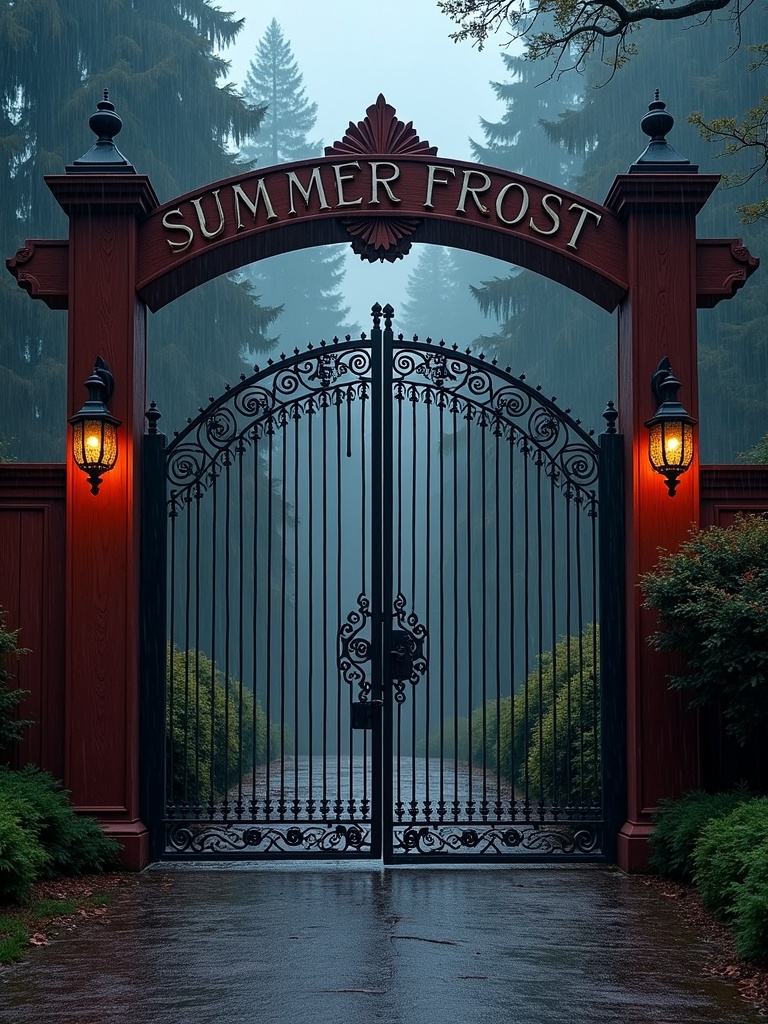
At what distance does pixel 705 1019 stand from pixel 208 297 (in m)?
22.1

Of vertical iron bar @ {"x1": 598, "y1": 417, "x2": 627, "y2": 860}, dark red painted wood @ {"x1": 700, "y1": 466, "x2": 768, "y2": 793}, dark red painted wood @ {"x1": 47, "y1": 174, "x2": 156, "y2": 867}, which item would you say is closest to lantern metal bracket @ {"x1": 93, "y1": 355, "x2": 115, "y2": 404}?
dark red painted wood @ {"x1": 47, "y1": 174, "x2": 156, "y2": 867}

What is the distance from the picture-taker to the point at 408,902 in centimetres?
758

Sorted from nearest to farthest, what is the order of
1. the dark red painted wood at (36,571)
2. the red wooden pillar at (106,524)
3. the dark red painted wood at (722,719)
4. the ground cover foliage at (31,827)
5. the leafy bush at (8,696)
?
1. the ground cover foliage at (31,827)
2. the leafy bush at (8,696)
3. the red wooden pillar at (106,524)
4. the dark red painted wood at (722,719)
5. the dark red painted wood at (36,571)

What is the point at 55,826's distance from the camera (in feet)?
26.8

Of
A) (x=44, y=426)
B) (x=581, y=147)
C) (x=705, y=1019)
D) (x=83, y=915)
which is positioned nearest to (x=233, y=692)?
(x=44, y=426)

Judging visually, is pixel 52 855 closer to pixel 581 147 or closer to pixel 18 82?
pixel 18 82

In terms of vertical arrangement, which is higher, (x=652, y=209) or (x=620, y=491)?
(x=652, y=209)

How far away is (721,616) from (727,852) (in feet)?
5.08

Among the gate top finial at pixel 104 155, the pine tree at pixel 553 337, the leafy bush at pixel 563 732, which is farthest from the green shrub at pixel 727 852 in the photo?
the pine tree at pixel 553 337

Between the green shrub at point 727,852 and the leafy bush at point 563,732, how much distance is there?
5.70 feet

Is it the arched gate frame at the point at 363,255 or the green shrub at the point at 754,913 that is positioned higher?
the arched gate frame at the point at 363,255

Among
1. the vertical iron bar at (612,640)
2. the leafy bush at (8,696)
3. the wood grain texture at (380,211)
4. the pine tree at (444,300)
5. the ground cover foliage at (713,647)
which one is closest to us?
the ground cover foliage at (713,647)

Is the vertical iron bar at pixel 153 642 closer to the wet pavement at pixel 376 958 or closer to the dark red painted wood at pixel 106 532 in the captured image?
the dark red painted wood at pixel 106 532

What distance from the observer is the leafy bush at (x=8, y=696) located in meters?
8.67
